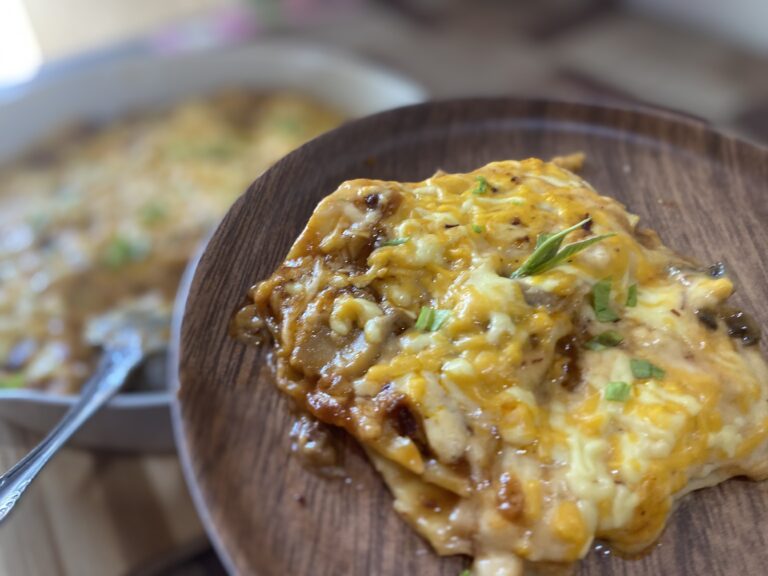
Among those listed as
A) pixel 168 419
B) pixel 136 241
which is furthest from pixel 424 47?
pixel 168 419

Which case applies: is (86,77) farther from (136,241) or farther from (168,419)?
(168,419)

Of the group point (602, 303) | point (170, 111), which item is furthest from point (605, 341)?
point (170, 111)

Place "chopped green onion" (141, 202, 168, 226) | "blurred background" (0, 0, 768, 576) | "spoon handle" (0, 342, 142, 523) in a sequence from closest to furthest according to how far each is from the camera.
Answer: "spoon handle" (0, 342, 142, 523), "blurred background" (0, 0, 768, 576), "chopped green onion" (141, 202, 168, 226)

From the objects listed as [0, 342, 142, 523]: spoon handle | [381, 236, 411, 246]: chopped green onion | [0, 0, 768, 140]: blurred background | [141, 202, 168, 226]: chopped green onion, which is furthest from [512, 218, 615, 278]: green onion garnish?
[0, 0, 768, 140]: blurred background

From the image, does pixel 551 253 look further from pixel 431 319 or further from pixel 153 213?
pixel 153 213

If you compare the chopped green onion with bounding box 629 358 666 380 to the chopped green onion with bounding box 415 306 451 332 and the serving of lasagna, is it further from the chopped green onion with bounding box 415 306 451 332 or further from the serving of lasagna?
the chopped green onion with bounding box 415 306 451 332

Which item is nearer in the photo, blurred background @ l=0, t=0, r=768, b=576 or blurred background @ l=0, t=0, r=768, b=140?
blurred background @ l=0, t=0, r=768, b=576
